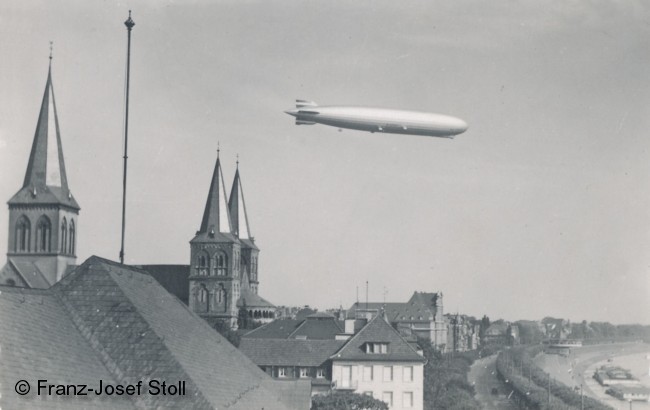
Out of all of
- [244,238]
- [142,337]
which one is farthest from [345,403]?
[244,238]

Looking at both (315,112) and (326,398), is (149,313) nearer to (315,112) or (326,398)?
(315,112)

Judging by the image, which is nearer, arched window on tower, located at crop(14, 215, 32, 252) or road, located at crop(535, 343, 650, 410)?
road, located at crop(535, 343, 650, 410)

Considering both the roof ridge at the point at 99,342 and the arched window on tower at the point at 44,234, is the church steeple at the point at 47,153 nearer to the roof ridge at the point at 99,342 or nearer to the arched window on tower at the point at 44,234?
the arched window on tower at the point at 44,234

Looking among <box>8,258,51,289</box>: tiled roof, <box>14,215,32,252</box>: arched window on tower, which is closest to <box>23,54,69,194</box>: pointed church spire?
<box>14,215,32,252</box>: arched window on tower

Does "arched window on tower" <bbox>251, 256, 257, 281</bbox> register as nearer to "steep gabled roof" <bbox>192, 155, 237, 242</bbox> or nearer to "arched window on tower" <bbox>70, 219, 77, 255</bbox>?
"steep gabled roof" <bbox>192, 155, 237, 242</bbox>

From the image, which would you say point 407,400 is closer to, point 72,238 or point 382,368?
point 382,368

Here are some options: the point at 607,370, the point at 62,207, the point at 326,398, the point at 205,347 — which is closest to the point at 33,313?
the point at 205,347
